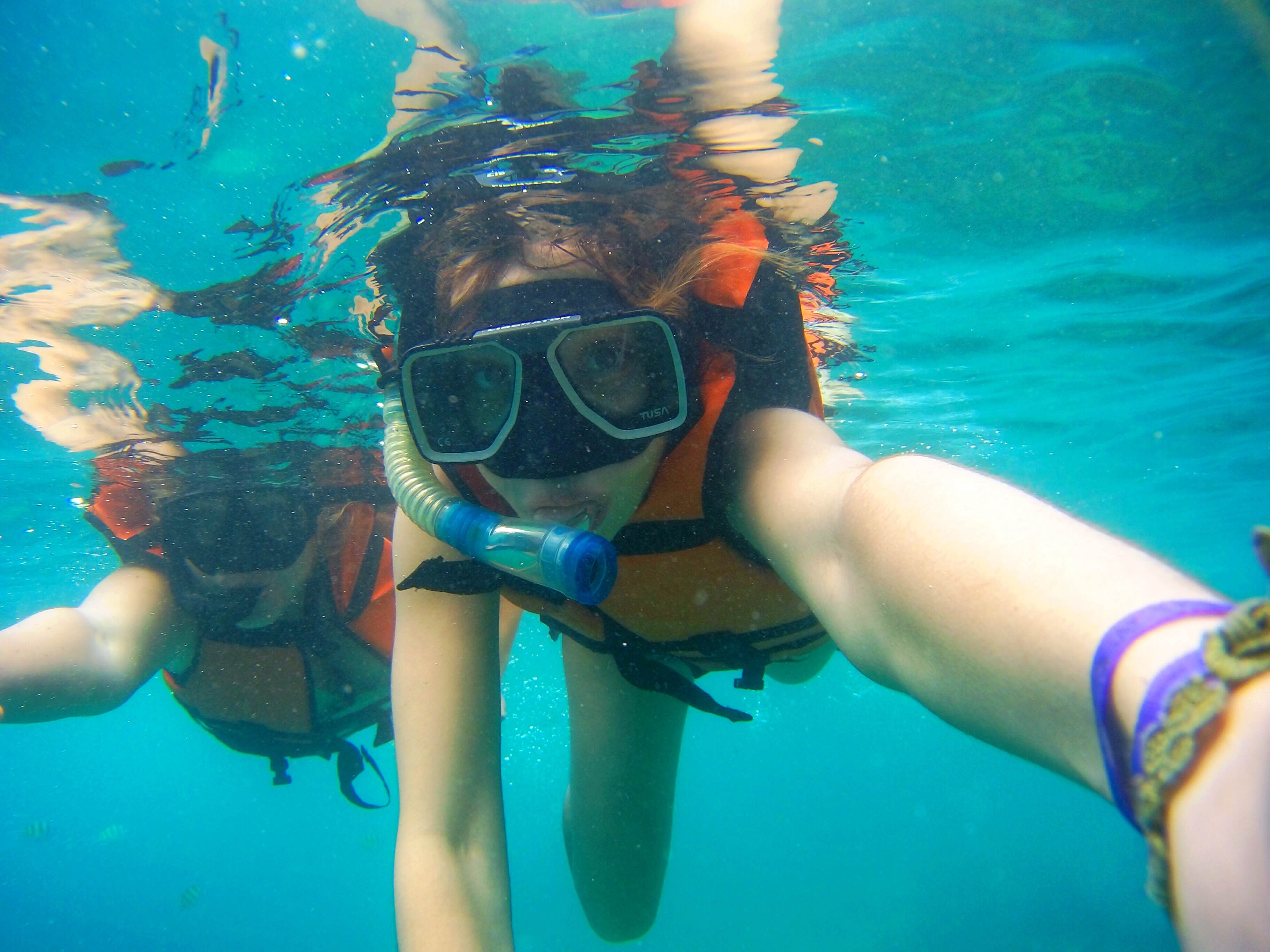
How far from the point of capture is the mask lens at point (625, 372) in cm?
284

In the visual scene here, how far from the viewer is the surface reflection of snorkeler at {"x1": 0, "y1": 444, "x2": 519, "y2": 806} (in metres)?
6.28

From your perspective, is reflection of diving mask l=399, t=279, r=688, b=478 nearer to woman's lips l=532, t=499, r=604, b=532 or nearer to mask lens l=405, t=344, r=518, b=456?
A: mask lens l=405, t=344, r=518, b=456

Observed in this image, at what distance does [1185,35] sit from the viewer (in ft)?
18.9

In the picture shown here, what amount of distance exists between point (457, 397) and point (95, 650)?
4.61 meters

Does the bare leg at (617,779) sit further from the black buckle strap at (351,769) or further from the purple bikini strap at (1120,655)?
the purple bikini strap at (1120,655)

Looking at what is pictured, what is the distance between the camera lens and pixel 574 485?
2.89 metres

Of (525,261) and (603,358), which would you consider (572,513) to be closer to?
(603,358)

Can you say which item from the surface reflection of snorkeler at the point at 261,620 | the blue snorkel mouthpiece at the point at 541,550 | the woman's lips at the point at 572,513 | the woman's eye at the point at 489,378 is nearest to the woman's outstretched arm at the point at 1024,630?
the blue snorkel mouthpiece at the point at 541,550

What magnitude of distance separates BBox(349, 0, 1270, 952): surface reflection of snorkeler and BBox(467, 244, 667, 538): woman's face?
0.04 feet

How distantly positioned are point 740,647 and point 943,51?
520 centimetres

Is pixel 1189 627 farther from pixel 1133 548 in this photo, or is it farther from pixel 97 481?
pixel 97 481

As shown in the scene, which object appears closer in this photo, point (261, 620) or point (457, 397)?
point (457, 397)

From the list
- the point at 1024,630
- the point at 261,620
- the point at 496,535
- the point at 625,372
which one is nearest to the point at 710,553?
the point at 625,372

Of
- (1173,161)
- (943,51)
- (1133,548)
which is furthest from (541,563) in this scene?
(1173,161)
